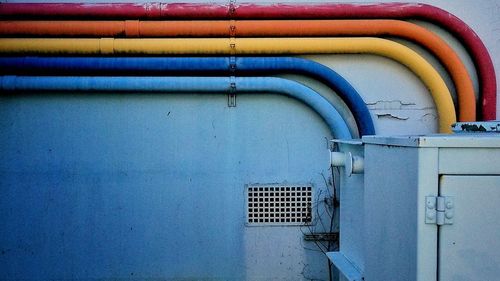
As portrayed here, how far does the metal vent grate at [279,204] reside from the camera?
3814mm

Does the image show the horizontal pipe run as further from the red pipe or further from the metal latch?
the metal latch

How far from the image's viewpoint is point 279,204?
382cm

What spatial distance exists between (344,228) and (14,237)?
2.89m

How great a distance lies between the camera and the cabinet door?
1616mm

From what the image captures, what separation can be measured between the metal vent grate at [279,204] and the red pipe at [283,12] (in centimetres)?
155

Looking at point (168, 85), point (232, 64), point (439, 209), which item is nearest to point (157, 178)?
point (168, 85)

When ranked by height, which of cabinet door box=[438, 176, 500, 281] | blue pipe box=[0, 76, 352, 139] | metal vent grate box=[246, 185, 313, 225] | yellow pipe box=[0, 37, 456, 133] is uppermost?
yellow pipe box=[0, 37, 456, 133]

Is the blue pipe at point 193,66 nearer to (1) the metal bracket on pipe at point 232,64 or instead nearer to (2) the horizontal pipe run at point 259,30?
(1) the metal bracket on pipe at point 232,64

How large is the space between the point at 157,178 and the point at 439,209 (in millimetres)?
2673

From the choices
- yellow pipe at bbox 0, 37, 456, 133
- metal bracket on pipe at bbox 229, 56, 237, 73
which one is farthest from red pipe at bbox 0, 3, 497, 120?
metal bracket on pipe at bbox 229, 56, 237, 73

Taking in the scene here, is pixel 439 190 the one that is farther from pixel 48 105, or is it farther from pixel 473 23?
pixel 48 105

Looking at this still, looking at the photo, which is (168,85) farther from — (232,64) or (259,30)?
(259,30)

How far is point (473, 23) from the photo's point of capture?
3891 mm

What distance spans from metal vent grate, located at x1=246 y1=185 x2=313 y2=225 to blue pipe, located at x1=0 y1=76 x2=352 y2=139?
2.12 ft
